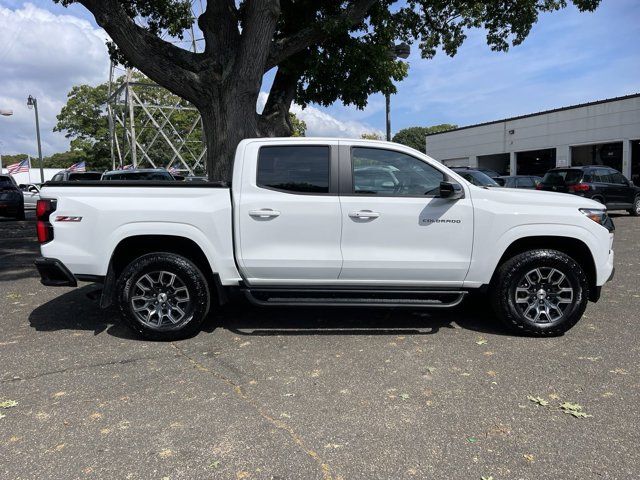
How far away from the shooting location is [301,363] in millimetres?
4227

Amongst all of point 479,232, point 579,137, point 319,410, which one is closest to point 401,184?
point 479,232

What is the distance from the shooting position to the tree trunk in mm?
9430

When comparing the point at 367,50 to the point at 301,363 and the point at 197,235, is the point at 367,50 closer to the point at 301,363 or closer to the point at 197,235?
the point at 197,235

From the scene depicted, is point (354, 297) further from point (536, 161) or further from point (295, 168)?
point (536, 161)

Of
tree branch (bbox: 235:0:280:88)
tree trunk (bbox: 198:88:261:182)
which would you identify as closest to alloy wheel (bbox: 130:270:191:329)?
tree trunk (bbox: 198:88:261:182)

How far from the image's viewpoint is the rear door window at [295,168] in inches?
187

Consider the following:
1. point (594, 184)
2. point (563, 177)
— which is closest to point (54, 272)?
point (563, 177)

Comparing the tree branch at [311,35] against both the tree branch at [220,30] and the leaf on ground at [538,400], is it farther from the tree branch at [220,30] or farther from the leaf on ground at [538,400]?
the leaf on ground at [538,400]

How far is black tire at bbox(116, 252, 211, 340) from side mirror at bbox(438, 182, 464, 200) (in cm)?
240

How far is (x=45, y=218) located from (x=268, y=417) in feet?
9.81

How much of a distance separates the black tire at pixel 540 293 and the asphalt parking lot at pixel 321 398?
7.5 inches

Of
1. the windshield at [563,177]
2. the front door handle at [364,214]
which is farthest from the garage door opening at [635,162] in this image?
the front door handle at [364,214]

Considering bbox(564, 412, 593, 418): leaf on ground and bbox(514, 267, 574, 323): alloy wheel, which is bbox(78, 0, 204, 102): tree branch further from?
bbox(564, 412, 593, 418): leaf on ground

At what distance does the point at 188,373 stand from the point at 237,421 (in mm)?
938
